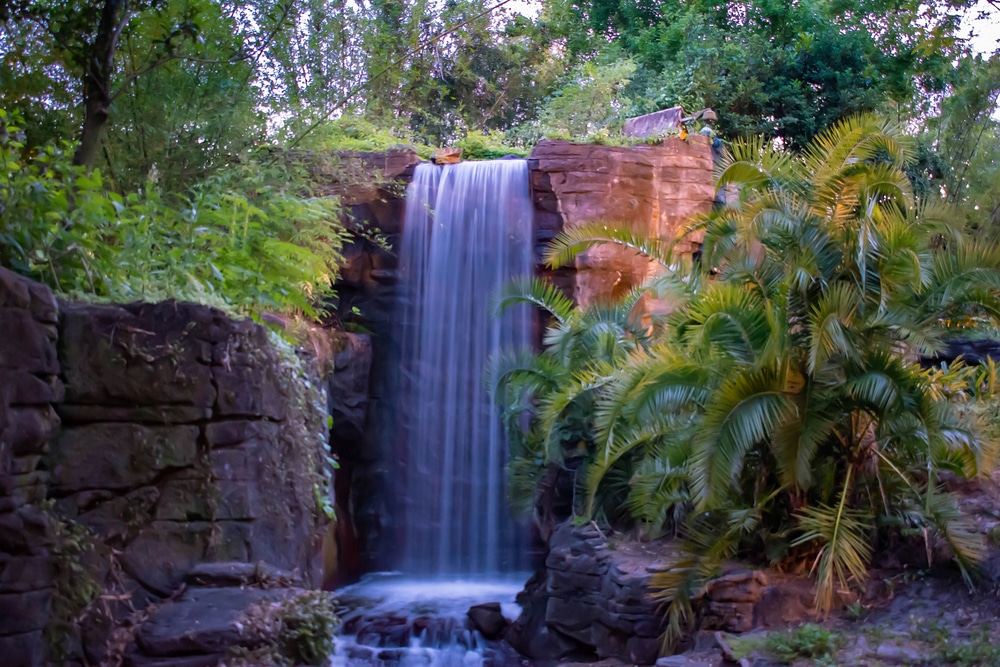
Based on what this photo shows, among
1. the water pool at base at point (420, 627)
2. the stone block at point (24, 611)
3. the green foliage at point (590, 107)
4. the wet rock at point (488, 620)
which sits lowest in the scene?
the water pool at base at point (420, 627)

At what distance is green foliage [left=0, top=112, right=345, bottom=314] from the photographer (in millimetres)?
5742

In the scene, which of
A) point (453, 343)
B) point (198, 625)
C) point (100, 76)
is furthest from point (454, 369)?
point (198, 625)

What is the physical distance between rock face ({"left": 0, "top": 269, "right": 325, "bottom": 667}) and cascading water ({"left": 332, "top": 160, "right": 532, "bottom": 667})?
8.16m

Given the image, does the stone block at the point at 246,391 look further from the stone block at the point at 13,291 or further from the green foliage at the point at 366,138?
the green foliage at the point at 366,138

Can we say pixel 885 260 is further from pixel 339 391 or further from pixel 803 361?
pixel 339 391

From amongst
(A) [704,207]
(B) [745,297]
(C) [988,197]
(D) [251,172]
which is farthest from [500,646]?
(C) [988,197]

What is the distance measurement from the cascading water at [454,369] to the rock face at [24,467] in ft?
30.4

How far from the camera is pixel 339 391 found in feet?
48.8

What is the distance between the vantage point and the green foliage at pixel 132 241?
574 cm

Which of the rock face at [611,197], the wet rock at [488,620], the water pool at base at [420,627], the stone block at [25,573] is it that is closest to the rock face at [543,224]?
the rock face at [611,197]

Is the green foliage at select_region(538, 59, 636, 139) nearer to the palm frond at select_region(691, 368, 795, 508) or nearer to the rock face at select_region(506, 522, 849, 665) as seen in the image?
the rock face at select_region(506, 522, 849, 665)

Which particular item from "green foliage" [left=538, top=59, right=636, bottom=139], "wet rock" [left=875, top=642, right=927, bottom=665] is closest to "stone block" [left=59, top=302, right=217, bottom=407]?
"wet rock" [left=875, top=642, right=927, bottom=665]

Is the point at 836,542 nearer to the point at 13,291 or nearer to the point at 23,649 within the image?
the point at 23,649

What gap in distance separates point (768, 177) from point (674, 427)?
275cm
